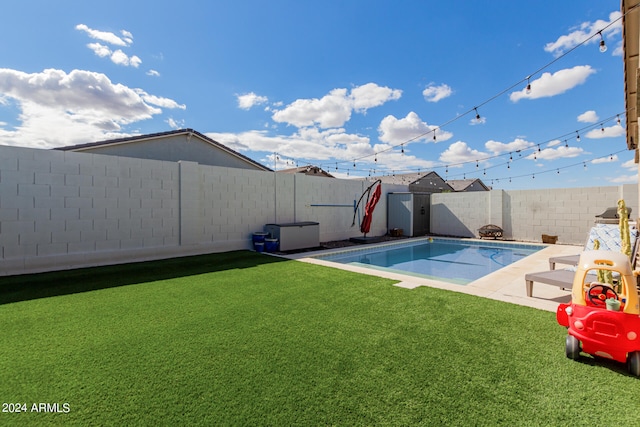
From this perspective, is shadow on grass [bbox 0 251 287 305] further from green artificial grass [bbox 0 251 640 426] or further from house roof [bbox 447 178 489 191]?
house roof [bbox 447 178 489 191]

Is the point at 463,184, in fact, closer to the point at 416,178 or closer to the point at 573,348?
the point at 416,178

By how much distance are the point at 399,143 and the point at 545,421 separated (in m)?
10.0

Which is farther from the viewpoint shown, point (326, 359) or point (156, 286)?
point (156, 286)

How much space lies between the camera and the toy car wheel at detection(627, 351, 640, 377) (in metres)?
2.17

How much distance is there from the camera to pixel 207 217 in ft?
27.2

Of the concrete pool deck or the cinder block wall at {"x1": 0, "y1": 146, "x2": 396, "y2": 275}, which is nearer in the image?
the concrete pool deck

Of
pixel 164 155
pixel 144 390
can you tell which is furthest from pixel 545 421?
pixel 164 155

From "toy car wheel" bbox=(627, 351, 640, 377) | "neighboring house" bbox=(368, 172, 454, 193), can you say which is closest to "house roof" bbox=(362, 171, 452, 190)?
"neighboring house" bbox=(368, 172, 454, 193)

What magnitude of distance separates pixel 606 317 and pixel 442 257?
7042 mm

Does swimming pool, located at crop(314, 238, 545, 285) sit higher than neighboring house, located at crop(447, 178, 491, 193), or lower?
lower

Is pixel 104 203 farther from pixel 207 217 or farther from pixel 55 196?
pixel 207 217

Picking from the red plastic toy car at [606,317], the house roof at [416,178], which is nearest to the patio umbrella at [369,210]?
the red plastic toy car at [606,317]

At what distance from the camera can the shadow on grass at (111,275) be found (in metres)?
4.50

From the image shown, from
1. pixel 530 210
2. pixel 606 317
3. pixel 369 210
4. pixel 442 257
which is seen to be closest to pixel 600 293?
pixel 606 317
